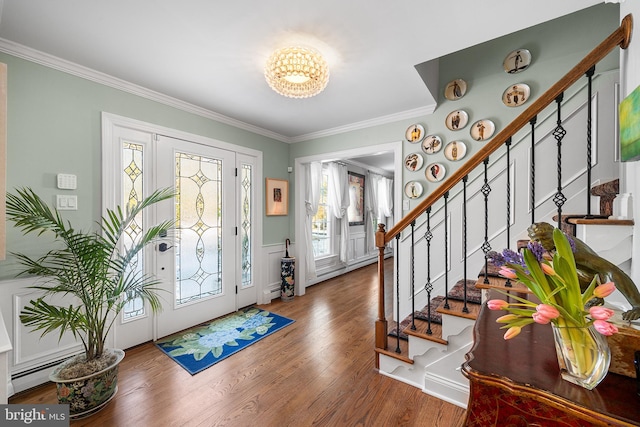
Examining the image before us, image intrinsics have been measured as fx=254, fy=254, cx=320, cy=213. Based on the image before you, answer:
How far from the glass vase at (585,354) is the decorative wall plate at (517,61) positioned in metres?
2.71

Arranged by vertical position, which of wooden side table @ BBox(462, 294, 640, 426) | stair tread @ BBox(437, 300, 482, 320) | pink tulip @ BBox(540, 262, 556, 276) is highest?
pink tulip @ BBox(540, 262, 556, 276)

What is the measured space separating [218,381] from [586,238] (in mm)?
2513

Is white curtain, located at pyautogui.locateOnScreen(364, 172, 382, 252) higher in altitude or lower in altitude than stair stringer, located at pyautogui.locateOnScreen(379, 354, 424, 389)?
higher

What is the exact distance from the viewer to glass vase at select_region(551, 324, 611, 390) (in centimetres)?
66

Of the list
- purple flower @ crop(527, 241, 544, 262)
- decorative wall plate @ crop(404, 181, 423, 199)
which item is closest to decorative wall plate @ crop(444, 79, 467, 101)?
decorative wall plate @ crop(404, 181, 423, 199)

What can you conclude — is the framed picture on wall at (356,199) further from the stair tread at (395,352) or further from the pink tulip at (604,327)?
the pink tulip at (604,327)

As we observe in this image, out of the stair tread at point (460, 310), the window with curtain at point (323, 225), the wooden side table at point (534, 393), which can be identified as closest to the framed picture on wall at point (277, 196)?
the window with curtain at point (323, 225)

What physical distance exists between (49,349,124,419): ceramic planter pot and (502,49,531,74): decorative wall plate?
4160mm

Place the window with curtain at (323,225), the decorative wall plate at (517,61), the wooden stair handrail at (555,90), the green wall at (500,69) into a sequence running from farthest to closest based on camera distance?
the window with curtain at (323,225) < the decorative wall plate at (517,61) < the green wall at (500,69) < the wooden stair handrail at (555,90)

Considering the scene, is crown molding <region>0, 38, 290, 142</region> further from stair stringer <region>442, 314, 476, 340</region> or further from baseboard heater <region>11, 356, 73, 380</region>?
stair stringer <region>442, 314, 476, 340</region>

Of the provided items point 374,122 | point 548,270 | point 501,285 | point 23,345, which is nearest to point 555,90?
point 501,285

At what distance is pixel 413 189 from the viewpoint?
2992 millimetres

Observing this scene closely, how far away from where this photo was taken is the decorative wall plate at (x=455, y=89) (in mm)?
2688

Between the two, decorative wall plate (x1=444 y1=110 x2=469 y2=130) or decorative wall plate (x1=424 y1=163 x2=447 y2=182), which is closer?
decorative wall plate (x1=444 y1=110 x2=469 y2=130)
